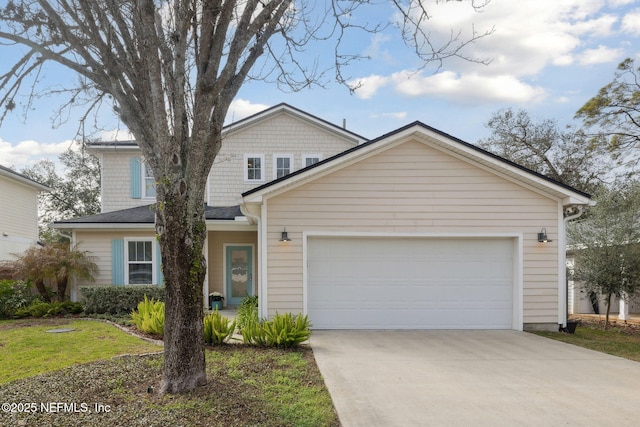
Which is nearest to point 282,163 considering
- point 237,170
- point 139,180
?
point 237,170

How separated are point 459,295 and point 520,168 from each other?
3.03 meters

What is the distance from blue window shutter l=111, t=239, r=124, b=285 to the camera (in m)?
12.3

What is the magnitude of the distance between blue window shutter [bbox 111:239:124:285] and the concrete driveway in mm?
7164

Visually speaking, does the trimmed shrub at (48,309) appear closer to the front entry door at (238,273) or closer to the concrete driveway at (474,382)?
the front entry door at (238,273)

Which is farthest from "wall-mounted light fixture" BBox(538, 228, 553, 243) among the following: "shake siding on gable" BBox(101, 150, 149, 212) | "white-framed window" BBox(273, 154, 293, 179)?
"shake siding on gable" BBox(101, 150, 149, 212)

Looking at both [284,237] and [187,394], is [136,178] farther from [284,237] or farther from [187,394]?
[187,394]

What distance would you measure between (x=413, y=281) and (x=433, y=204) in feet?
5.77

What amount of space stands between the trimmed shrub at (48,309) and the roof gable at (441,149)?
645cm

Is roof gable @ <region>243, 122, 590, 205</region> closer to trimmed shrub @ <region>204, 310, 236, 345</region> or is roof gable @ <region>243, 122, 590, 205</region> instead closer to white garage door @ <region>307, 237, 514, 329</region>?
white garage door @ <region>307, 237, 514, 329</region>

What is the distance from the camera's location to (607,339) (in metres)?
8.90

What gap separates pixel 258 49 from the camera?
17.8 ft

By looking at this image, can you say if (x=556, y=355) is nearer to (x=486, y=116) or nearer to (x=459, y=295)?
(x=459, y=295)

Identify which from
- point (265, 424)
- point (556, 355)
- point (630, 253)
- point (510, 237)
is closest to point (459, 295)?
point (510, 237)

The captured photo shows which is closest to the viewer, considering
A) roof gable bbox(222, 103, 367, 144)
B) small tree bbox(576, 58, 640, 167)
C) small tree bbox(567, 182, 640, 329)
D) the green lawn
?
the green lawn
